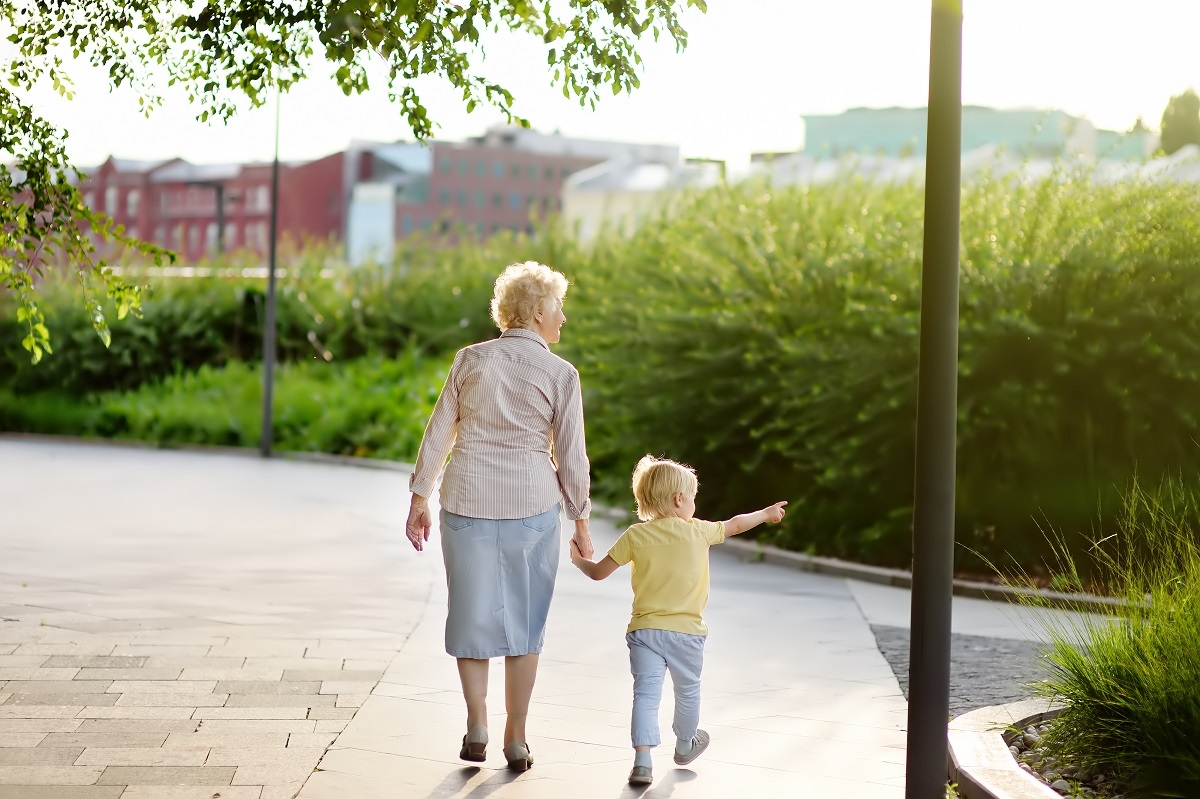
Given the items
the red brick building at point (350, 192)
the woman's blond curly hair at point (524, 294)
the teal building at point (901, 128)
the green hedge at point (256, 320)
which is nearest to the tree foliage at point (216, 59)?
the woman's blond curly hair at point (524, 294)

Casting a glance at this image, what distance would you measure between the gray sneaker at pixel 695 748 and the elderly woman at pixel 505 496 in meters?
0.57

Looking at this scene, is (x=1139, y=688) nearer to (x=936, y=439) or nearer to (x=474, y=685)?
(x=936, y=439)

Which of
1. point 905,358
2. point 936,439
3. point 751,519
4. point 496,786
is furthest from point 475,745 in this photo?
point 905,358

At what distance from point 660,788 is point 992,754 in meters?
1.20

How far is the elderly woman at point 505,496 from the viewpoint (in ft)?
19.1

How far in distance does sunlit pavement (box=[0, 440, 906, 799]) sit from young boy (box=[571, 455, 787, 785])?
348 millimetres

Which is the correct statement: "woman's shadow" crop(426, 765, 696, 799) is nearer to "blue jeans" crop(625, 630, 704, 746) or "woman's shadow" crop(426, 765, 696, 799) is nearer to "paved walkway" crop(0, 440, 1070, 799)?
"paved walkway" crop(0, 440, 1070, 799)

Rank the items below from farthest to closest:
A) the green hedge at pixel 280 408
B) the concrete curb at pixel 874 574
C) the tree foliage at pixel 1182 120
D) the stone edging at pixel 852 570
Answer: the tree foliage at pixel 1182 120 → the green hedge at pixel 280 408 → the stone edging at pixel 852 570 → the concrete curb at pixel 874 574

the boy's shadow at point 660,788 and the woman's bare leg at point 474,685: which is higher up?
the woman's bare leg at point 474,685

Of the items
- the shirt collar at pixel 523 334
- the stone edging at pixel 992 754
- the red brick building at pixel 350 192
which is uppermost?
the red brick building at pixel 350 192

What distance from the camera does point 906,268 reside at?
45.5 ft

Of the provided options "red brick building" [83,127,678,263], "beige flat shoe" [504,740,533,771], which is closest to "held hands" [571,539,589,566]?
"beige flat shoe" [504,740,533,771]

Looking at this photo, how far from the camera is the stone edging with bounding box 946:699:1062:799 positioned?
5.27 m

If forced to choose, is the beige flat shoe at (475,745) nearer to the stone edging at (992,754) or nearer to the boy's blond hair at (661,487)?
the boy's blond hair at (661,487)
